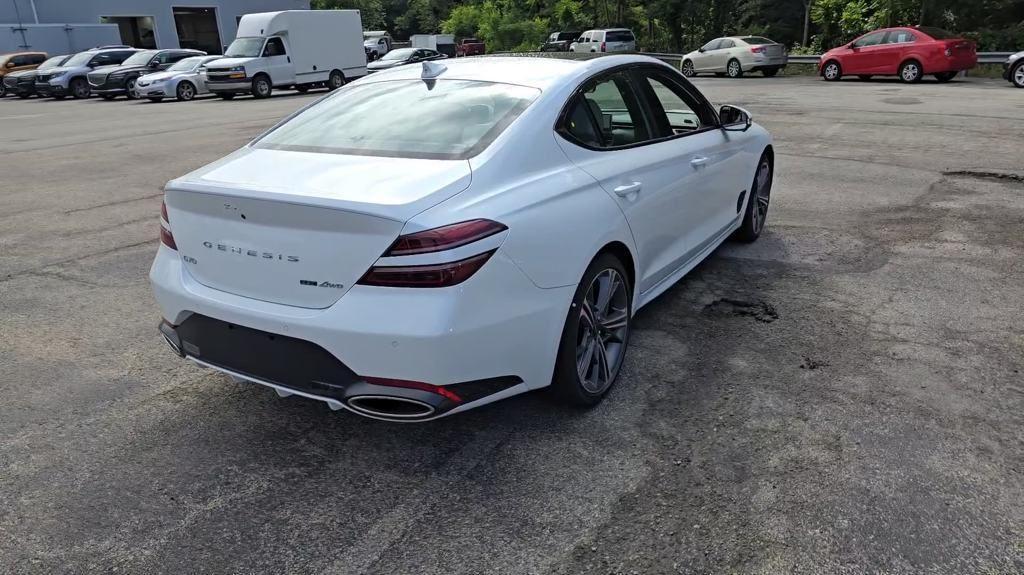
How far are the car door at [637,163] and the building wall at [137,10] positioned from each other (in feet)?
147

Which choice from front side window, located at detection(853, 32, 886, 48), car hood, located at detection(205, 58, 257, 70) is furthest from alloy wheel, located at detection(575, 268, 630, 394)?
car hood, located at detection(205, 58, 257, 70)

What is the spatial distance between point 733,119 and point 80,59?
3133cm

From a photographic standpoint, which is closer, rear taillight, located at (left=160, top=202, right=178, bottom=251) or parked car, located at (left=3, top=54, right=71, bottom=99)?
rear taillight, located at (left=160, top=202, right=178, bottom=251)

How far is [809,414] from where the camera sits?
3494 mm

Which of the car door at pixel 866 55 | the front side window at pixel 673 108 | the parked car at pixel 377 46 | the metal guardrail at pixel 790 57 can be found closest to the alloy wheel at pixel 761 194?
the front side window at pixel 673 108

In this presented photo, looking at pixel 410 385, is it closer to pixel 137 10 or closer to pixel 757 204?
pixel 757 204

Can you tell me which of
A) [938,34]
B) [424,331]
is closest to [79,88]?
[938,34]

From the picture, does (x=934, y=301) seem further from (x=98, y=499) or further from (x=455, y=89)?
(x=98, y=499)

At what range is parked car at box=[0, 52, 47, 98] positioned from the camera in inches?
1284

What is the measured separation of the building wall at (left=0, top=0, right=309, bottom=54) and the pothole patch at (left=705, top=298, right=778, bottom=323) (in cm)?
4486

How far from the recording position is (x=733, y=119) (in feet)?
17.1

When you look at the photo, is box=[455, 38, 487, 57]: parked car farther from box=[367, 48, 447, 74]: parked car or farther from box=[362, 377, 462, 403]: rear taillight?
box=[362, 377, 462, 403]: rear taillight

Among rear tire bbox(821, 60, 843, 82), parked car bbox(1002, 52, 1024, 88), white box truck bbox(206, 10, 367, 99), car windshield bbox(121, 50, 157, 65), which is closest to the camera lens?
parked car bbox(1002, 52, 1024, 88)

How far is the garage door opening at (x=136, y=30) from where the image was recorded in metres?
45.0
